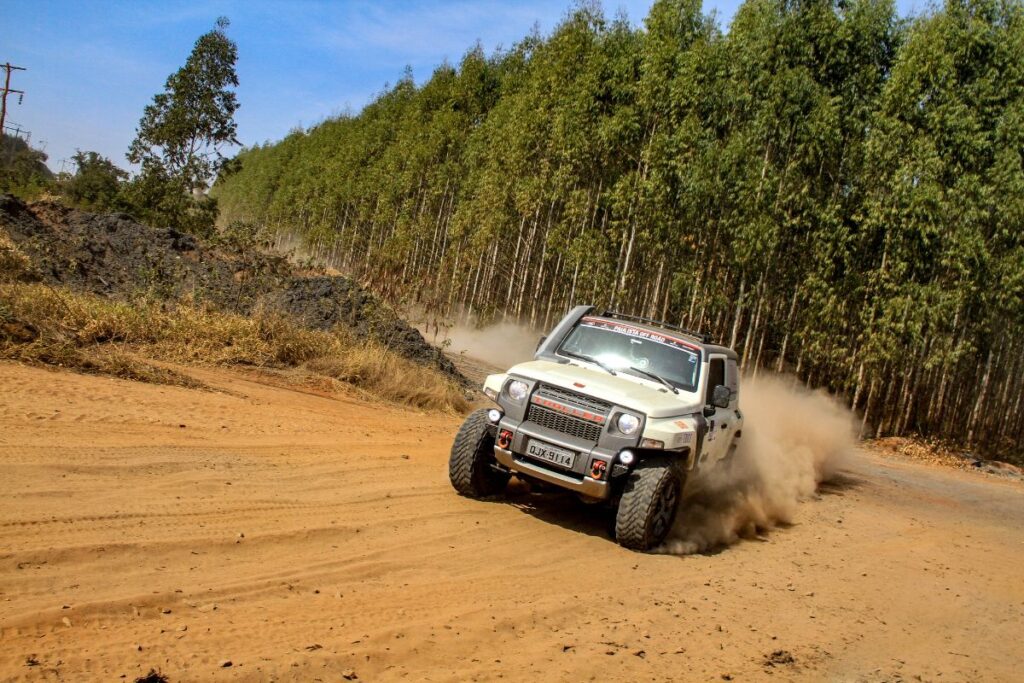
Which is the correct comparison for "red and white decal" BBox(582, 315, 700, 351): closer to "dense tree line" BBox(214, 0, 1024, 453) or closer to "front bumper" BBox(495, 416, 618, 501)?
"front bumper" BBox(495, 416, 618, 501)

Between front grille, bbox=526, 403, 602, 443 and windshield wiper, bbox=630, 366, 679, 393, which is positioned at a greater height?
windshield wiper, bbox=630, 366, 679, 393

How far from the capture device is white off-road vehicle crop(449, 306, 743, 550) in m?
7.70

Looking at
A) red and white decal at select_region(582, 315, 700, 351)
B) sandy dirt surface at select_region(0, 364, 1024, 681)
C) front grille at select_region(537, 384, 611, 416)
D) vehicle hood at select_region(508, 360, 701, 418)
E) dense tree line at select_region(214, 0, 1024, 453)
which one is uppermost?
dense tree line at select_region(214, 0, 1024, 453)

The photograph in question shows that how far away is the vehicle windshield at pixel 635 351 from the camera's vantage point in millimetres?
8953

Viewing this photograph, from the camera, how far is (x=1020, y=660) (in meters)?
6.62

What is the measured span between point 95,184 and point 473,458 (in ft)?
112

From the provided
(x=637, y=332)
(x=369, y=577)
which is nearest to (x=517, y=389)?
(x=637, y=332)

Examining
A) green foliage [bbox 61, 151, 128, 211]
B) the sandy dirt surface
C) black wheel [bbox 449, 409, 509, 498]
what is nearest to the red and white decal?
black wheel [bbox 449, 409, 509, 498]

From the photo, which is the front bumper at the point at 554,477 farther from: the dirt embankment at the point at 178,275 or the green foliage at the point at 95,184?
the green foliage at the point at 95,184

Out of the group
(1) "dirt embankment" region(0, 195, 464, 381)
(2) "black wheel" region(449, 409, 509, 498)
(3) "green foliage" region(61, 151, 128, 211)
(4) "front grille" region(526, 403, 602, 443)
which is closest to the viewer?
(4) "front grille" region(526, 403, 602, 443)

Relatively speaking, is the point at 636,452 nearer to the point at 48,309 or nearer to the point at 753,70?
the point at 48,309

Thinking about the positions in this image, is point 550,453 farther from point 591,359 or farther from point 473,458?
point 591,359

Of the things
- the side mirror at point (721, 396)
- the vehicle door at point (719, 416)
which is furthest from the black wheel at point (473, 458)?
the side mirror at point (721, 396)

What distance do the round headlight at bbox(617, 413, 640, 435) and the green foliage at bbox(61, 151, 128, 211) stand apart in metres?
31.4
